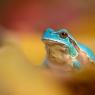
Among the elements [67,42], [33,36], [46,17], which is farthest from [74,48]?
[46,17]

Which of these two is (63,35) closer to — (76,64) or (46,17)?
(76,64)

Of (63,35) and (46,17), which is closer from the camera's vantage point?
(63,35)

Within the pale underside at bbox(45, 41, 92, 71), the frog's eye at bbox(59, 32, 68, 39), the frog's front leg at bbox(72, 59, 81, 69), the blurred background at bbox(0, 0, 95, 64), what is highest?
the blurred background at bbox(0, 0, 95, 64)

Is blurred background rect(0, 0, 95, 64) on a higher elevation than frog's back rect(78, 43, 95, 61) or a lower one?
higher

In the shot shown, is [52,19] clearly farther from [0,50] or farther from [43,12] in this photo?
[0,50]

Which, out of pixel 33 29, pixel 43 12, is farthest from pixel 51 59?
pixel 43 12

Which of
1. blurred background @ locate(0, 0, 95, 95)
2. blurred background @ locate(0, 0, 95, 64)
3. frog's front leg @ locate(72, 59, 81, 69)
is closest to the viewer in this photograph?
blurred background @ locate(0, 0, 95, 95)

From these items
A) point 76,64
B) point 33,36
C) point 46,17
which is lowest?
point 76,64

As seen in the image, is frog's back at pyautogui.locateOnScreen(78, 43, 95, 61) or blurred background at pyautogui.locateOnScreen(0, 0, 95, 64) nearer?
frog's back at pyautogui.locateOnScreen(78, 43, 95, 61)
